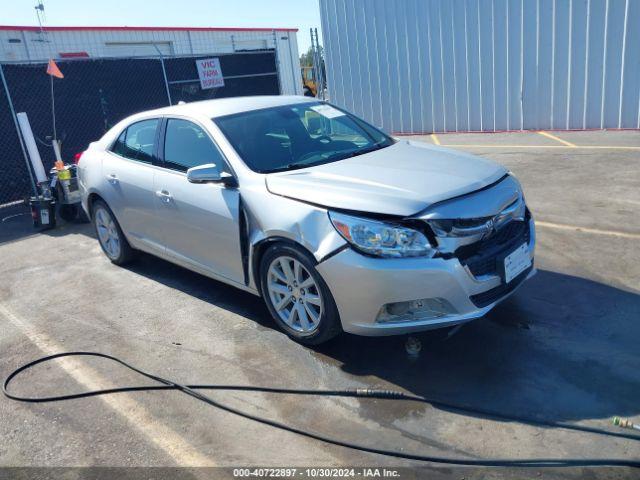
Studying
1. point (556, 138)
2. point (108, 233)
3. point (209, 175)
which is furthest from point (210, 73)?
point (209, 175)

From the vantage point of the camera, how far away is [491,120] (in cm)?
1241

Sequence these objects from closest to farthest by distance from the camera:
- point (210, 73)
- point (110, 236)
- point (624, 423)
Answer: point (624, 423) → point (110, 236) → point (210, 73)

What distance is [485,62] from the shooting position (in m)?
12.1

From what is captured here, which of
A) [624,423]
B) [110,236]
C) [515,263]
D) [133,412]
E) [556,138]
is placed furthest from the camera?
[556,138]

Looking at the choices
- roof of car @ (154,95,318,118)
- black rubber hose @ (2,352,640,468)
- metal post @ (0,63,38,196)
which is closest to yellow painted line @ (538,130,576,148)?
roof of car @ (154,95,318,118)

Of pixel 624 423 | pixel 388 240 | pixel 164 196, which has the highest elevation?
pixel 164 196

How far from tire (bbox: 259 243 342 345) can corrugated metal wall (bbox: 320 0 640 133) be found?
920 cm

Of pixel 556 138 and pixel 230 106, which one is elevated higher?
pixel 230 106

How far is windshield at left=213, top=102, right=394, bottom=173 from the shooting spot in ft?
14.7

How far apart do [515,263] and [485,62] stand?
9.31 m

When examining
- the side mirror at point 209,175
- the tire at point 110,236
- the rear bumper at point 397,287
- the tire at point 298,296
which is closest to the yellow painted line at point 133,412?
the tire at point 298,296

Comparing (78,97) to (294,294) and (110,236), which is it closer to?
(110,236)

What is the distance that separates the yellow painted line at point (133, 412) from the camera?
3146mm

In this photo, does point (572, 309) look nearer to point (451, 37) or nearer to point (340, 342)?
point (340, 342)
